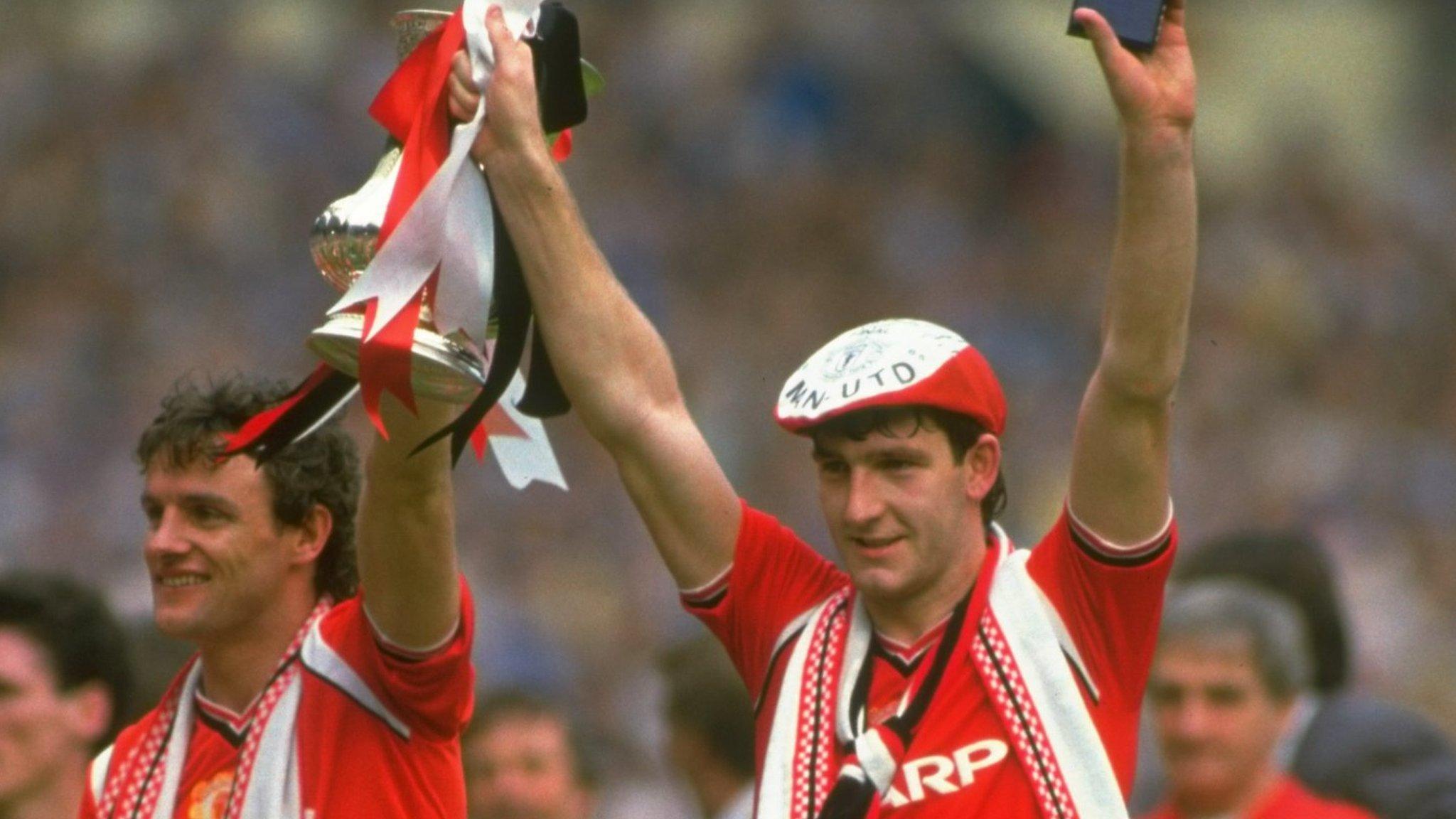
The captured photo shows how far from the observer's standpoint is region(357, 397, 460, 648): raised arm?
4.93m

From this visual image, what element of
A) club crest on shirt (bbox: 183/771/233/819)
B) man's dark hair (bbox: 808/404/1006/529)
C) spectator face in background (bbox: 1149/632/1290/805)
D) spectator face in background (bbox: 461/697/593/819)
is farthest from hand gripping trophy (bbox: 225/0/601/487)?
spectator face in background (bbox: 461/697/593/819)

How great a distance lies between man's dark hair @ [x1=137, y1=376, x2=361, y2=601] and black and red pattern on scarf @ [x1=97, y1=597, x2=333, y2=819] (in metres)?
0.09

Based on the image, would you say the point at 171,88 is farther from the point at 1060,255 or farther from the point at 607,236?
the point at 1060,255

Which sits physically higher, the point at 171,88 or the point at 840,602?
the point at 171,88

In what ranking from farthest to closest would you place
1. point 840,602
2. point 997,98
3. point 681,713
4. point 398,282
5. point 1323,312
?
point 997,98 → point 1323,312 → point 681,713 → point 840,602 → point 398,282

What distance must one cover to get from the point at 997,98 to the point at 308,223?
393cm

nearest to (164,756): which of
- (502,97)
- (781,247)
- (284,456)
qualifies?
(284,456)

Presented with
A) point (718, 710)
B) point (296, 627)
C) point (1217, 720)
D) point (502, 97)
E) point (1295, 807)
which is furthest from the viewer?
Result: point (718, 710)

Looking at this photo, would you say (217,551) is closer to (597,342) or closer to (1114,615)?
(597,342)

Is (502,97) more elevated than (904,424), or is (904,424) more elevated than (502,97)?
(502,97)

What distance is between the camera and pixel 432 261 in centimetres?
460

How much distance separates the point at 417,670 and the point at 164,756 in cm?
55

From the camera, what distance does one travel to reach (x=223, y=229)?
14.9 meters

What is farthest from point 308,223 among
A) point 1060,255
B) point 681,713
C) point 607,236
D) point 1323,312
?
point 681,713
